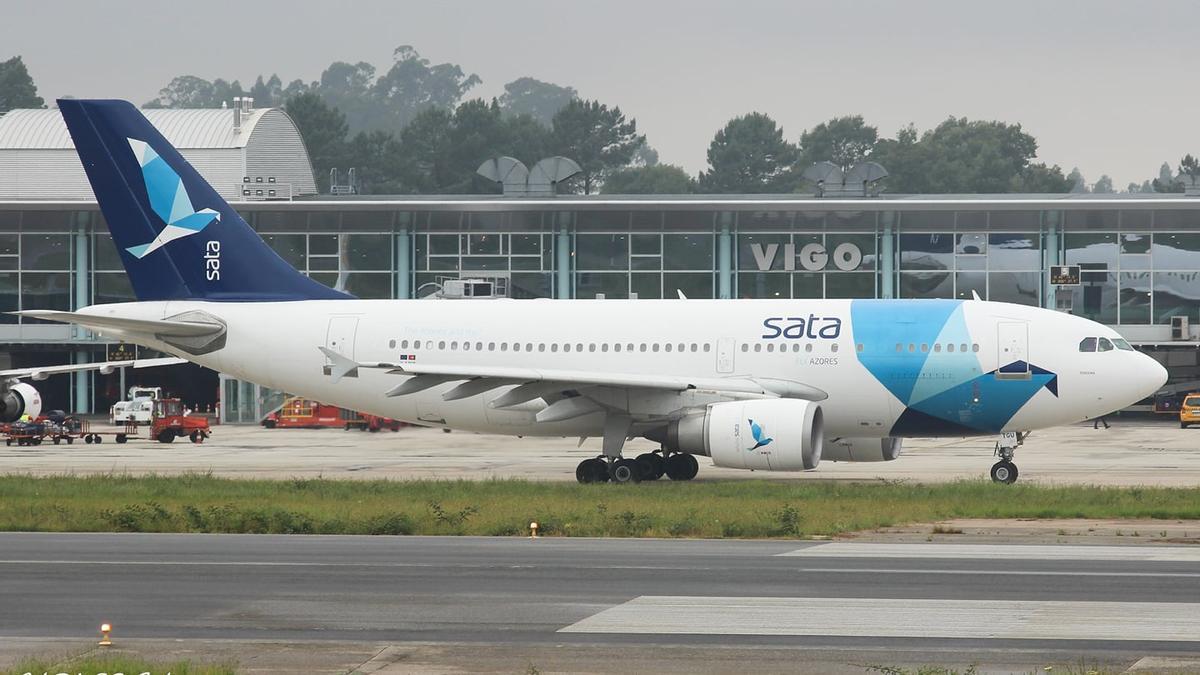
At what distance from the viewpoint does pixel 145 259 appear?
36062 millimetres

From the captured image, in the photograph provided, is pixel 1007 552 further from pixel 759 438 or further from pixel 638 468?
pixel 638 468

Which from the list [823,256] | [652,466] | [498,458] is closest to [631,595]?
[652,466]

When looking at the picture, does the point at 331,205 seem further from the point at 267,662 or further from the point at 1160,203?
the point at 267,662

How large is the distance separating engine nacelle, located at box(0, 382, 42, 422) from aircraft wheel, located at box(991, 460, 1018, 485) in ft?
106

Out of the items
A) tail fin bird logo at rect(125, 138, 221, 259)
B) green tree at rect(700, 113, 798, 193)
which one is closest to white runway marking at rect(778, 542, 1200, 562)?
tail fin bird logo at rect(125, 138, 221, 259)

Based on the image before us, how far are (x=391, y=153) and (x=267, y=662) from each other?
5429 inches

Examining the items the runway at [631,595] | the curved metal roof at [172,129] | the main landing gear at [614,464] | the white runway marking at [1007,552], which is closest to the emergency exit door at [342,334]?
the main landing gear at [614,464]

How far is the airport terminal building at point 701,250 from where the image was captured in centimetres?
6431

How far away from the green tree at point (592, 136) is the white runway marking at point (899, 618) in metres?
139

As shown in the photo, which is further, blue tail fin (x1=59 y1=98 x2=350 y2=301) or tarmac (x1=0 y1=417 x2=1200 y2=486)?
tarmac (x1=0 y1=417 x2=1200 y2=486)

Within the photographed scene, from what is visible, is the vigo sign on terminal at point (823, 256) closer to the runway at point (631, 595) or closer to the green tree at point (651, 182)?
the runway at point (631, 595)

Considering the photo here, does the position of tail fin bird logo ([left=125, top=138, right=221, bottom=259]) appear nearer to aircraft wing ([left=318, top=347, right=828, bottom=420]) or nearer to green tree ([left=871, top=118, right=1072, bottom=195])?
aircraft wing ([left=318, top=347, right=828, bottom=420])

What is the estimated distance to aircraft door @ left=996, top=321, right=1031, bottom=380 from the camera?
3250 centimetres

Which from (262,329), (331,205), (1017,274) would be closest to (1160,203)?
(1017,274)
